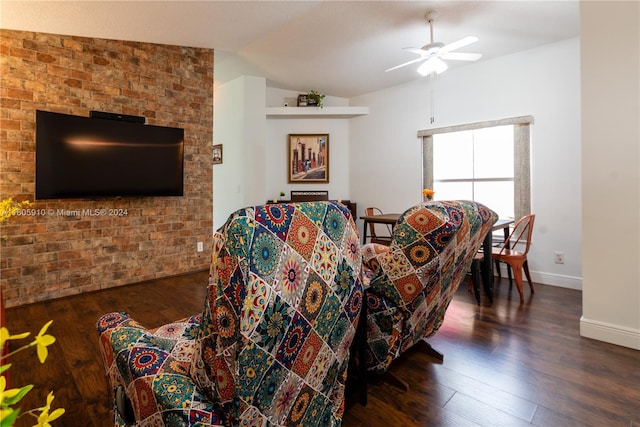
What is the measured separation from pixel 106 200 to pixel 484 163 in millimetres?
4602

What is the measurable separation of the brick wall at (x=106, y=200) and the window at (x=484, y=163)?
127 inches

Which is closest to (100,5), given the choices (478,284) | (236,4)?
(236,4)

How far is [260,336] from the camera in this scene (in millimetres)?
785

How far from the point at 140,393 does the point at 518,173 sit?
4350 mm

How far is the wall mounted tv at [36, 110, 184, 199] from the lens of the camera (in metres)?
3.01

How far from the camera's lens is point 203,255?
4.29 m

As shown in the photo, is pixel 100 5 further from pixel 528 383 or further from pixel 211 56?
pixel 528 383

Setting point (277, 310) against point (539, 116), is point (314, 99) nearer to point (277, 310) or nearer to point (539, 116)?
point (539, 116)

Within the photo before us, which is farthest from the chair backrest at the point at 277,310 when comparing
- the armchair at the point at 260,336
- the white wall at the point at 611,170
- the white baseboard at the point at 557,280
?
the white baseboard at the point at 557,280

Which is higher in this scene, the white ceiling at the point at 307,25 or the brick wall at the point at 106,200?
the white ceiling at the point at 307,25

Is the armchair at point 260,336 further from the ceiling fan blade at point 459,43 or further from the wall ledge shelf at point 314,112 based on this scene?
the wall ledge shelf at point 314,112

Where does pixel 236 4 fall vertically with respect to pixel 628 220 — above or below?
above

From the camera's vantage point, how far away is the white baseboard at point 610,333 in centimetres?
220

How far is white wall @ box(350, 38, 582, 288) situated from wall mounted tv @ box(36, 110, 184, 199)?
334cm
